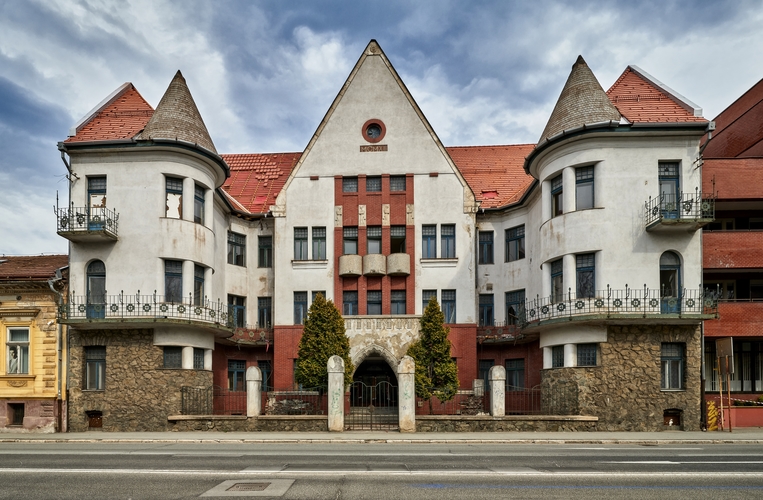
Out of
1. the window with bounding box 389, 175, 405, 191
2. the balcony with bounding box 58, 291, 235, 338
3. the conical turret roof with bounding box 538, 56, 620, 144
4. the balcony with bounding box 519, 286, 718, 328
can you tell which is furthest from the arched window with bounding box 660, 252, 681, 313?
the balcony with bounding box 58, 291, 235, 338

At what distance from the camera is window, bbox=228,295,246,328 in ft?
110

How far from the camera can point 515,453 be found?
56.1ft

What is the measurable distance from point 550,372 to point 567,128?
1004cm

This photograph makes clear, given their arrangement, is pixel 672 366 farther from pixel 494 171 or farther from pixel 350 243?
pixel 350 243

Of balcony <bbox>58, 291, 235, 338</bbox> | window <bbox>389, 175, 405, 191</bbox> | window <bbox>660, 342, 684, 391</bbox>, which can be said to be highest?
window <bbox>389, 175, 405, 191</bbox>

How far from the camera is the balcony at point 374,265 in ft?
108

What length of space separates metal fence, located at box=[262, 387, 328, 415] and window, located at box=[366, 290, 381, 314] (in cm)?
520

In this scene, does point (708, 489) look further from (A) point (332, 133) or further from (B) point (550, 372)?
(A) point (332, 133)

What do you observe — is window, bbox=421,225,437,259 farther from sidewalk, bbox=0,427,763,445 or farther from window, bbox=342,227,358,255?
sidewalk, bbox=0,427,763,445

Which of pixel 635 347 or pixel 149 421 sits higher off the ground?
pixel 635 347

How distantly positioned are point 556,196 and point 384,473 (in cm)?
1819

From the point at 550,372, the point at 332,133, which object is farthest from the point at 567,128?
the point at 332,133

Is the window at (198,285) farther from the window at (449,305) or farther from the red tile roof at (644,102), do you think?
the red tile roof at (644,102)

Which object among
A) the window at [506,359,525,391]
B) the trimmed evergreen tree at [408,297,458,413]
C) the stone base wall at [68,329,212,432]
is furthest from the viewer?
the window at [506,359,525,391]
